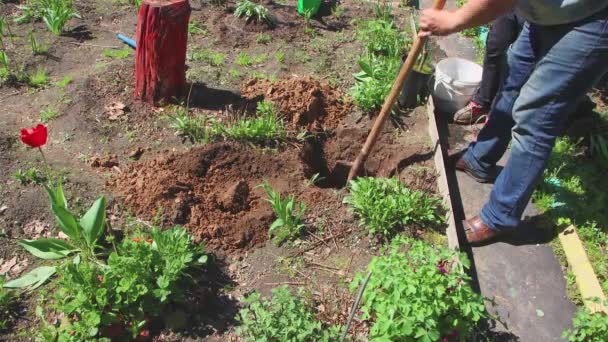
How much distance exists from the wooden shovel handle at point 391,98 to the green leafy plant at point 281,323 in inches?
55.0

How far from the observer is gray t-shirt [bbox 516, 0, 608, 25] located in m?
2.66

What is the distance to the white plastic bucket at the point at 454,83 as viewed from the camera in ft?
15.3

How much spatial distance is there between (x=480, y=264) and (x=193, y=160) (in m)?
2.13

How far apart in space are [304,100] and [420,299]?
235cm

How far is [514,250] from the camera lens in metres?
3.63

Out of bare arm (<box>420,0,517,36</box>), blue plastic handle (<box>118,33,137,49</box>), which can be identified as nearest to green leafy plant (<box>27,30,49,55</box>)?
blue plastic handle (<box>118,33,137,49</box>)

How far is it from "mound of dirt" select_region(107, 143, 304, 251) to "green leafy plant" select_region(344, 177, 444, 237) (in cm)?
51

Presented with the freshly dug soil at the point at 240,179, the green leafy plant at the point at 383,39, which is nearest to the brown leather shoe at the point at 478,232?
the freshly dug soil at the point at 240,179

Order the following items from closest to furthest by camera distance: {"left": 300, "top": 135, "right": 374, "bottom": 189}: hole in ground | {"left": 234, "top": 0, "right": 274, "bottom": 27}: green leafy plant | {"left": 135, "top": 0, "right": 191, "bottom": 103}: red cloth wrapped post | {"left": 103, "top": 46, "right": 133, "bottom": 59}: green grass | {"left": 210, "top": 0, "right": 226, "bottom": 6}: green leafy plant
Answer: {"left": 135, "top": 0, "right": 191, "bottom": 103}: red cloth wrapped post, {"left": 300, "top": 135, "right": 374, "bottom": 189}: hole in ground, {"left": 103, "top": 46, "right": 133, "bottom": 59}: green grass, {"left": 234, "top": 0, "right": 274, "bottom": 27}: green leafy plant, {"left": 210, "top": 0, "right": 226, "bottom": 6}: green leafy plant

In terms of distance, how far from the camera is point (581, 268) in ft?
11.3

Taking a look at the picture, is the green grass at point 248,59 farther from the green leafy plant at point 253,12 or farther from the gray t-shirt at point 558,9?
the gray t-shirt at point 558,9

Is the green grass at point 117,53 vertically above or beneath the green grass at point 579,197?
above

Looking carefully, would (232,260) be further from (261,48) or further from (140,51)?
(261,48)

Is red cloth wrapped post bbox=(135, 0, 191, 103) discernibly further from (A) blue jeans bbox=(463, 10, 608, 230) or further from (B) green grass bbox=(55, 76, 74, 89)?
(A) blue jeans bbox=(463, 10, 608, 230)
